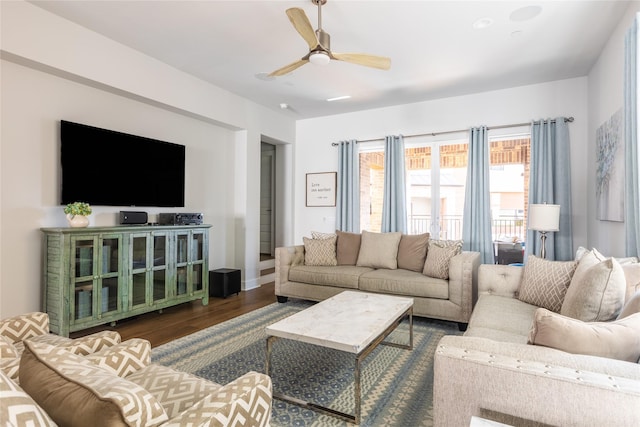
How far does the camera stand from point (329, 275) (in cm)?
398

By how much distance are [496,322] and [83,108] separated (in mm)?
3993

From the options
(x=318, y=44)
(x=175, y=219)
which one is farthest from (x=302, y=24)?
(x=175, y=219)

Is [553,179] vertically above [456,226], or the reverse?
[553,179]

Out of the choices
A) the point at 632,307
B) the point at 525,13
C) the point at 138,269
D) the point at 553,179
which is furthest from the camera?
the point at 553,179

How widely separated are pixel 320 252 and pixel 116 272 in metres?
2.21

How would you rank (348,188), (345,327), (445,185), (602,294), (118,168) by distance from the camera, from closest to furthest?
(602,294)
(345,327)
(118,168)
(445,185)
(348,188)

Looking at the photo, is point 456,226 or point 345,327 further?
point 456,226

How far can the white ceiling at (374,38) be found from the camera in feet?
9.08

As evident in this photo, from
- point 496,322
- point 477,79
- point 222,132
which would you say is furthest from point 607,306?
point 222,132

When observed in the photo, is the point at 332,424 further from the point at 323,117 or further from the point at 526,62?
the point at 323,117

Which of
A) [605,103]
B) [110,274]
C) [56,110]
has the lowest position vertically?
[110,274]

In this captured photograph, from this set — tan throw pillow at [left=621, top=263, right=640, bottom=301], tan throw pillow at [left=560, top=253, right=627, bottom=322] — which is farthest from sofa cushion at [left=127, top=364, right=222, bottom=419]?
tan throw pillow at [left=621, top=263, right=640, bottom=301]

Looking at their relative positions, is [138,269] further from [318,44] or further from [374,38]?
[374,38]

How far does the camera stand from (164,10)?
2834mm
